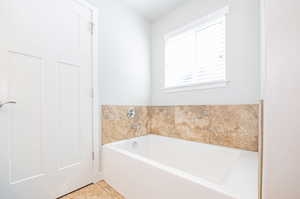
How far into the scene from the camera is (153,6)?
6.91ft

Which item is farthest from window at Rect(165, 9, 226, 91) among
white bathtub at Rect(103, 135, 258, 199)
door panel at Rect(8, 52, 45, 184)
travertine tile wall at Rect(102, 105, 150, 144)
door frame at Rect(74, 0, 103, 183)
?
door panel at Rect(8, 52, 45, 184)

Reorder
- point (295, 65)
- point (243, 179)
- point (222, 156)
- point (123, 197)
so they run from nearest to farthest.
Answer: point (295, 65) → point (243, 179) → point (123, 197) → point (222, 156)

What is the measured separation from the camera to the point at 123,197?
138 centimetres

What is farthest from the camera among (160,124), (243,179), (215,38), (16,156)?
(160,124)

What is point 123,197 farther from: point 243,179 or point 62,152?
point 243,179

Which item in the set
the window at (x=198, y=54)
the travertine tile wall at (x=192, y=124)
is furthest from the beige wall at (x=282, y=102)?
the window at (x=198, y=54)

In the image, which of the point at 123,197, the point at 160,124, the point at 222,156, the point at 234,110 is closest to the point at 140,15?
the point at 160,124

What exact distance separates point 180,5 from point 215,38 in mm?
829

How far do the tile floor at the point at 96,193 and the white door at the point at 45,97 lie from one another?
8 cm

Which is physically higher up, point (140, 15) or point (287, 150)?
point (140, 15)

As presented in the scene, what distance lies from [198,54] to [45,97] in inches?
77.7

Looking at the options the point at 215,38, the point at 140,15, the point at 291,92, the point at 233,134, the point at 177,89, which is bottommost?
the point at 233,134

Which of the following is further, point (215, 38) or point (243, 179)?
point (215, 38)

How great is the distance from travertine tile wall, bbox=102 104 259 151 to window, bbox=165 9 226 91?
0.40 metres
